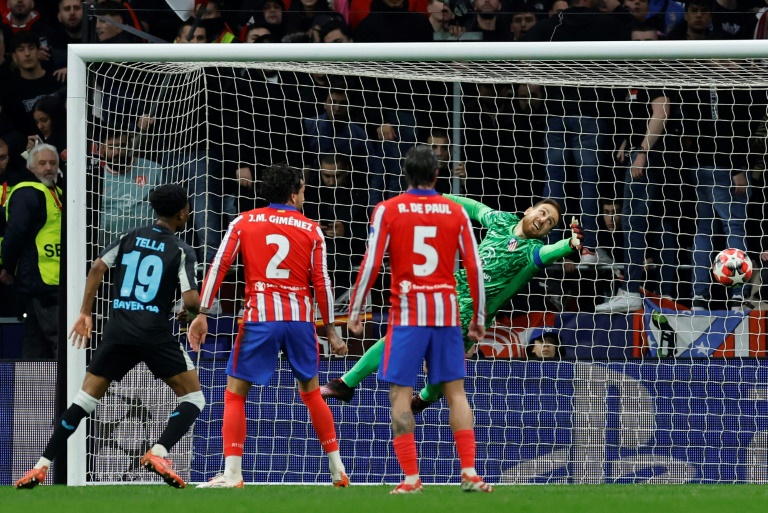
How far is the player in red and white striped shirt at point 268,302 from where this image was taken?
7.71 meters

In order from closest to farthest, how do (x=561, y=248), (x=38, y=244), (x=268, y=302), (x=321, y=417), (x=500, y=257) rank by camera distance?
(x=268, y=302), (x=321, y=417), (x=561, y=248), (x=500, y=257), (x=38, y=244)

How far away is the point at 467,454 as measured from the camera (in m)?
7.01

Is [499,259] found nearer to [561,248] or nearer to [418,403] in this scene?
[561,248]

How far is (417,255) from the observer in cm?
706

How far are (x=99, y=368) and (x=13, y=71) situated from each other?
18.4 feet

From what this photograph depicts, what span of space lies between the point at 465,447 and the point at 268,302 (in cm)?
151

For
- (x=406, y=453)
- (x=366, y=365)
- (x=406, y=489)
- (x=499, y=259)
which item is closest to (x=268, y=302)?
(x=366, y=365)

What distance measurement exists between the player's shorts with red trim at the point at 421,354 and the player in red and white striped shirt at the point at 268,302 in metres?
0.75

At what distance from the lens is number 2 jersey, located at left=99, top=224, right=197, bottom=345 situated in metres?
7.59

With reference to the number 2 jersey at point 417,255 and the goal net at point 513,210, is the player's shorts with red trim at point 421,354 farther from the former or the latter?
the goal net at point 513,210

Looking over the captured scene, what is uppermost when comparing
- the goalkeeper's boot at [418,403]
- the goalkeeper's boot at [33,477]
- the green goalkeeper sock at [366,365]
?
the green goalkeeper sock at [366,365]

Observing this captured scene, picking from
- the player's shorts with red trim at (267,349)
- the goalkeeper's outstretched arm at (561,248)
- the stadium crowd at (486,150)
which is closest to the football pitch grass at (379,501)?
the player's shorts with red trim at (267,349)

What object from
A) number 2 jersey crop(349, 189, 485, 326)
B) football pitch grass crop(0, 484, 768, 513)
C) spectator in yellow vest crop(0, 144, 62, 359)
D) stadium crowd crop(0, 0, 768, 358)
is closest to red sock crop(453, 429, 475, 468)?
football pitch grass crop(0, 484, 768, 513)

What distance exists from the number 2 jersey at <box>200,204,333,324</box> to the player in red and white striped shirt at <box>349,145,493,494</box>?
766 millimetres
